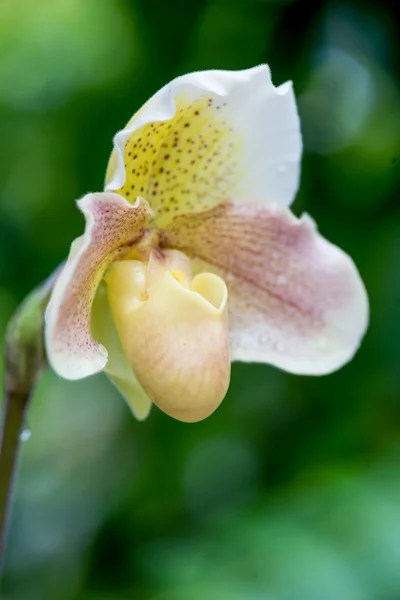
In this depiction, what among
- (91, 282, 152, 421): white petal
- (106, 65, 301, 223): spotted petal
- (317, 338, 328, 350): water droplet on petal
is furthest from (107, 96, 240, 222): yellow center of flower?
(317, 338, 328, 350): water droplet on petal

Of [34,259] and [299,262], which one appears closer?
[299,262]

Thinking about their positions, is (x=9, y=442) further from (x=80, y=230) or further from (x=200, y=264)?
(x=80, y=230)

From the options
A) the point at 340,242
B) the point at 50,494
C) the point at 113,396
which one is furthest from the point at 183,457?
the point at 340,242

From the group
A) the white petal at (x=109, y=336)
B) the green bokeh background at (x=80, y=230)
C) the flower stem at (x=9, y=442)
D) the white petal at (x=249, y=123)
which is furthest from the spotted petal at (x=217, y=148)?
the green bokeh background at (x=80, y=230)

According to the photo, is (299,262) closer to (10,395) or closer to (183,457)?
(10,395)

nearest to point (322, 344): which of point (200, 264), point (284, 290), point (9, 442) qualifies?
point (284, 290)

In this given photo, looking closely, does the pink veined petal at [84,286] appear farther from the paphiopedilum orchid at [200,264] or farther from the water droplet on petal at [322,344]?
the water droplet on petal at [322,344]
